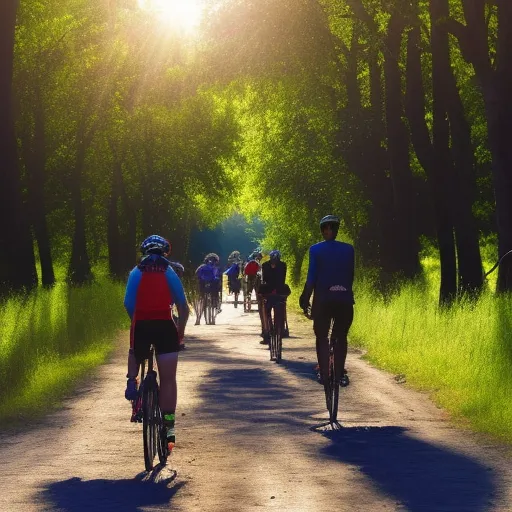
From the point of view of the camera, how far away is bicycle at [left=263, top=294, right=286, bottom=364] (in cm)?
2289

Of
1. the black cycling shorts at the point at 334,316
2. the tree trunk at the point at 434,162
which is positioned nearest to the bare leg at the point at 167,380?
the black cycling shorts at the point at 334,316

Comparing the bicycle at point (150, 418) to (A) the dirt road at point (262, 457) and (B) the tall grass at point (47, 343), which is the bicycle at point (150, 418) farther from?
(B) the tall grass at point (47, 343)

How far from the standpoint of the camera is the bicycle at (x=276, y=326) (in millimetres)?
22891

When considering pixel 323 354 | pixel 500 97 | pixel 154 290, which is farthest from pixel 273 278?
pixel 154 290

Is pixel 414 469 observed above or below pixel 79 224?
below

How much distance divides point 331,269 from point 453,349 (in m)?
5.35

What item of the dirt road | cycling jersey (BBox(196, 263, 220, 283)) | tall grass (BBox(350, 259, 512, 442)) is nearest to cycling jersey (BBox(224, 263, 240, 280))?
cycling jersey (BBox(196, 263, 220, 283))

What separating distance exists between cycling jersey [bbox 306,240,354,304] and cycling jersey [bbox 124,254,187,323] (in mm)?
3201

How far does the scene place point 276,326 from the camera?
2295cm

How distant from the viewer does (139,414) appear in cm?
1123

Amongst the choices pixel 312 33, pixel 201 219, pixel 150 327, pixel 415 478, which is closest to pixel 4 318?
pixel 150 327

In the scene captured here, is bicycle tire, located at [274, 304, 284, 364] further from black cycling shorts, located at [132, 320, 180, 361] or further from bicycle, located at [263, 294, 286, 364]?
black cycling shorts, located at [132, 320, 180, 361]

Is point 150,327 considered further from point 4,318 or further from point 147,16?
point 147,16

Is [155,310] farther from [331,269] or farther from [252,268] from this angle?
[252,268]
